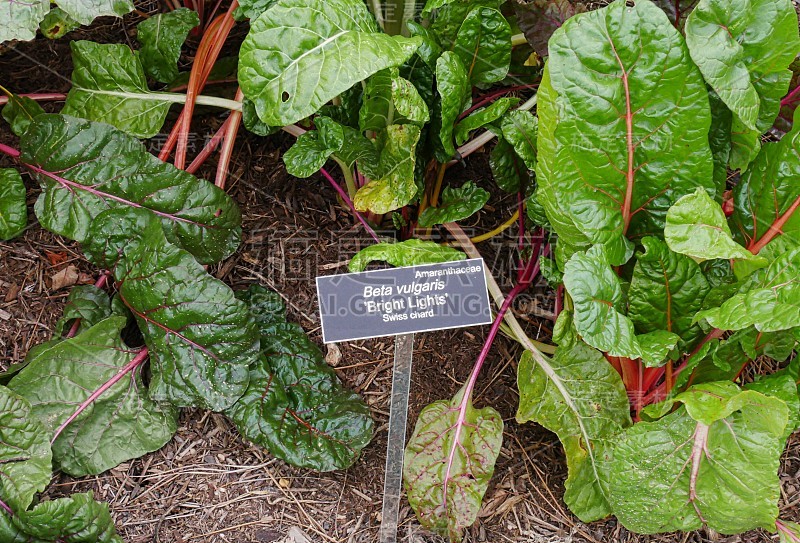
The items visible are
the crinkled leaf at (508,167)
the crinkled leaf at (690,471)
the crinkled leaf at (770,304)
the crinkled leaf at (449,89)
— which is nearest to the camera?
the crinkled leaf at (770,304)

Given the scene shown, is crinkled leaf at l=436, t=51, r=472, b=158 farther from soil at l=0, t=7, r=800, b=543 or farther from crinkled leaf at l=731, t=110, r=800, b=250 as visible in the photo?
crinkled leaf at l=731, t=110, r=800, b=250

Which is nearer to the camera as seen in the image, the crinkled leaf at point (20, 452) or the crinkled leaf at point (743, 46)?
the crinkled leaf at point (743, 46)

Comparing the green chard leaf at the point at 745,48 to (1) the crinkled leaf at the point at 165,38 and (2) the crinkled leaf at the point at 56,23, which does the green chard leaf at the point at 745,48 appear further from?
(2) the crinkled leaf at the point at 56,23

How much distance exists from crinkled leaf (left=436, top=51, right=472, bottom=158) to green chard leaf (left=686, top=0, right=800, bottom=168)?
48cm

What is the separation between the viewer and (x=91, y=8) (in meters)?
1.50

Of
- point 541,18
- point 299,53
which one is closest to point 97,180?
point 299,53

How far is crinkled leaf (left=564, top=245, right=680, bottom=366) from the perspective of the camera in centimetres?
136

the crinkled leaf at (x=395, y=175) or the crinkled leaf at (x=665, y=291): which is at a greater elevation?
the crinkled leaf at (x=395, y=175)

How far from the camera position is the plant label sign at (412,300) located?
1.35 metres

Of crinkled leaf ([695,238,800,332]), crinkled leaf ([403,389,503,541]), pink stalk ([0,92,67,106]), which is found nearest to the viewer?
crinkled leaf ([695,238,800,332])

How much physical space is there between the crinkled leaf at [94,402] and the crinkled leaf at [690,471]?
1.07 metres

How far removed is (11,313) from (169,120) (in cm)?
68

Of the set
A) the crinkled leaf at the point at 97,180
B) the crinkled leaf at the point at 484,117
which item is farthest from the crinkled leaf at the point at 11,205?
the crinkled leaf at the point at 484,117

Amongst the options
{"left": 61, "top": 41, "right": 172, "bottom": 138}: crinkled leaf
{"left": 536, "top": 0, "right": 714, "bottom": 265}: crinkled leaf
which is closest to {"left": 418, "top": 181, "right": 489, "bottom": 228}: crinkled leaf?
{"left": 536, "top": 0, "right": 714, "bottom": 265}: crinkled leaf
